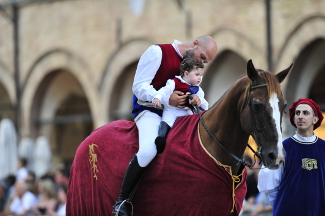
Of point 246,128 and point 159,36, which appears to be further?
point 159,36

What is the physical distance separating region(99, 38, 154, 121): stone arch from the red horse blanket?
13.1m

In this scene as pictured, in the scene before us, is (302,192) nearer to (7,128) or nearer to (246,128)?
(246,128)

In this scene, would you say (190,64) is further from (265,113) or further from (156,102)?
(265,113)

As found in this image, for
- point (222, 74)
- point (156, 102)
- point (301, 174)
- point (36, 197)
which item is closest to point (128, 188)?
point (156, 102)

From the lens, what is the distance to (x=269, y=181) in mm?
5863

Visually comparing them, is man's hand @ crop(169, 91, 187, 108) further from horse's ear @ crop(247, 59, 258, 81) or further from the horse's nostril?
the horse's nostril

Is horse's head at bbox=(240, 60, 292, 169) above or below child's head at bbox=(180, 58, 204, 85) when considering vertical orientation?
below

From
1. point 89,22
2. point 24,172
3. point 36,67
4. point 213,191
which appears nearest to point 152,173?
point 213,191

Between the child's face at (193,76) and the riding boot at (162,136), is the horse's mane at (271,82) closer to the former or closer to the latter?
the child's face at (193,76)

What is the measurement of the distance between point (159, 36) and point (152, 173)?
1354 cm

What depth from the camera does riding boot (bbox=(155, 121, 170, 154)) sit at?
5.68m

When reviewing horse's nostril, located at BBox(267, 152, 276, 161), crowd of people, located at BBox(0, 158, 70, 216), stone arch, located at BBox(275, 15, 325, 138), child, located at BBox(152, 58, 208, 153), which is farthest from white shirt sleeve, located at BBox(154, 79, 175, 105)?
stone arch, located at BBox(275, 15, 325, 138)

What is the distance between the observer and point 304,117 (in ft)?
18.9

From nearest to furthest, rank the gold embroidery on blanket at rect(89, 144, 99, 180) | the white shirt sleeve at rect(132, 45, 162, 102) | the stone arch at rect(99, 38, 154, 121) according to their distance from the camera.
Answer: the white shirt sleeve at rect(132, 45, 162, 102)
the gold embroidery on blanket at rect(89, 144, 99, 180)
the stone arch at rect(99, 38, 154, 121)
